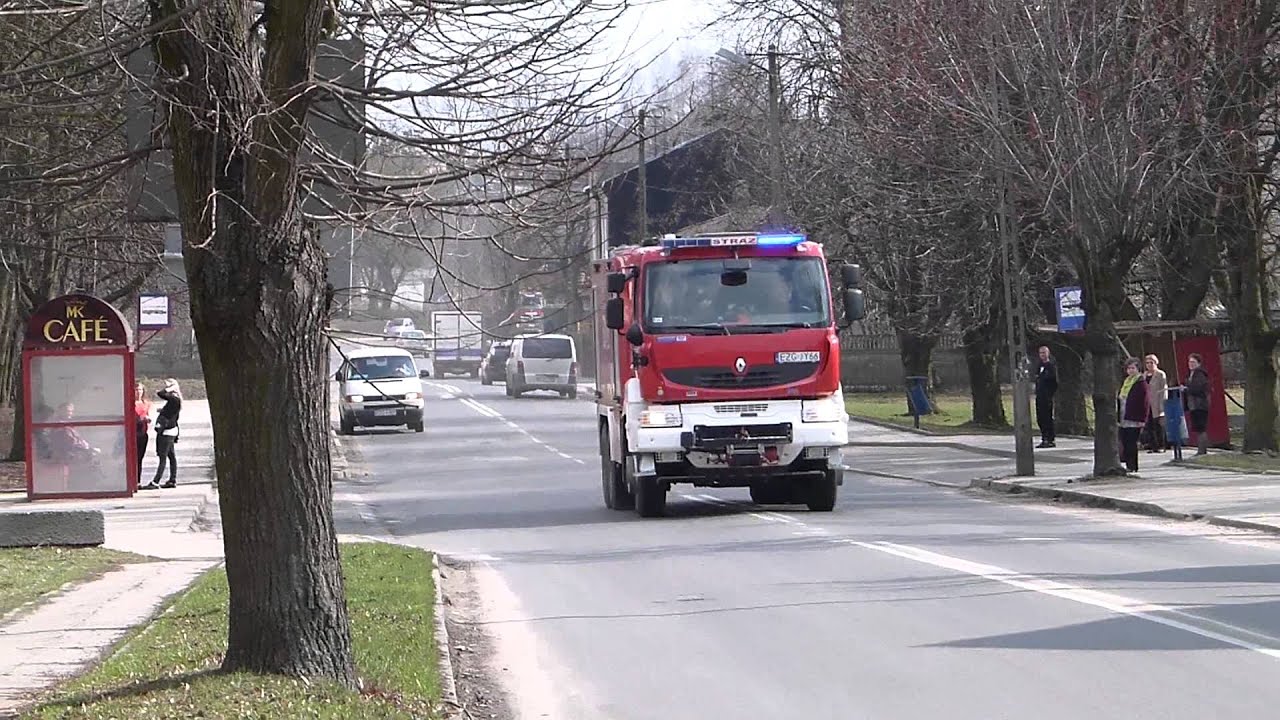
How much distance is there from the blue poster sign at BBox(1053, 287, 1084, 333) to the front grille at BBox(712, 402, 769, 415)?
774cm

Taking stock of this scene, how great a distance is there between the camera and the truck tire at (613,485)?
73.1ft

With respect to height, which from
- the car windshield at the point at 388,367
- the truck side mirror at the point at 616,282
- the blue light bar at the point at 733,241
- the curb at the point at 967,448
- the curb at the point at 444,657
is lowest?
the curb at the point at 967,448

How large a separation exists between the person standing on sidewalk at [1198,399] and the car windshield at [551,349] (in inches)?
1378

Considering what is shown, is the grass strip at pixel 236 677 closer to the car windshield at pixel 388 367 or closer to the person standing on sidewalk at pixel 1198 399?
the person standing on sidewalk at pixel 1198 399

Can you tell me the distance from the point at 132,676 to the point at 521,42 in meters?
3.92

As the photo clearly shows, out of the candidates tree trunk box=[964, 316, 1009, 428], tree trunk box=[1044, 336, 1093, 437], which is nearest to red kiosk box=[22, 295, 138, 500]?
tree trunk box=[1044, 336, 1093, 437]

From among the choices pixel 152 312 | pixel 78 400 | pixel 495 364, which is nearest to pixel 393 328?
pixel 78 400

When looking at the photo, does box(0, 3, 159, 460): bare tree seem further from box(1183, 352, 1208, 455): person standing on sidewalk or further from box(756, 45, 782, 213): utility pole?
box(1183, 352, 1208, 455): person standing on sidewalk

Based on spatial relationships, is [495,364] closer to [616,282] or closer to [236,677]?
[616,282]

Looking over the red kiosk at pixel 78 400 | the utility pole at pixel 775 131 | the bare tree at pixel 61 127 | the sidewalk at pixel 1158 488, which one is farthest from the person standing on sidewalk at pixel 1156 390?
the red kiosk at pixel 78 400

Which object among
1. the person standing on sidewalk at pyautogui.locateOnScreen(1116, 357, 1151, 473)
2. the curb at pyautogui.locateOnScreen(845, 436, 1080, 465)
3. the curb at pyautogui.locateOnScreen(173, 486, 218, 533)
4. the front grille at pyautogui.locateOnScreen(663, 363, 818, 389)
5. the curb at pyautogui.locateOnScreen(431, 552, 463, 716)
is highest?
the front grille at pyautogui.locateOnScreen(663, 363, 818, 389)

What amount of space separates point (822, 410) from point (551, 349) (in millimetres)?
43431

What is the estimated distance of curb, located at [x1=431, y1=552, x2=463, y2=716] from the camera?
9023 millimetres

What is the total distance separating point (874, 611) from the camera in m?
12.2
